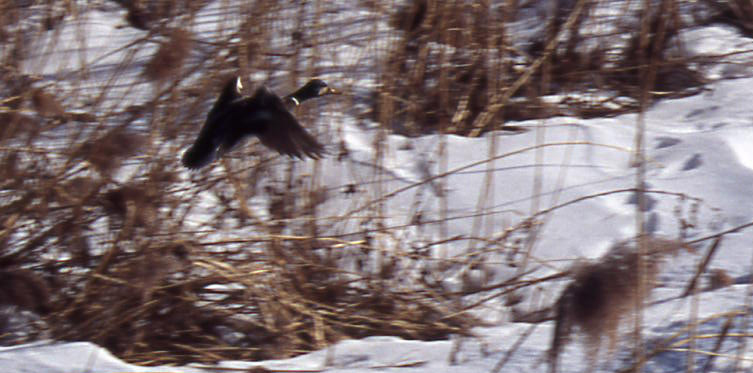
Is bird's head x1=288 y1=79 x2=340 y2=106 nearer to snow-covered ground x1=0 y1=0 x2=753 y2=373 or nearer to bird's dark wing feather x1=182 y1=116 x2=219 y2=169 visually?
bird's dark wing feather x1=182 y1=116 x2=219 y2=169

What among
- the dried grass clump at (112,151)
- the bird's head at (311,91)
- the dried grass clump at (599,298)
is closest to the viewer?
the dried grass clump at (599,298)

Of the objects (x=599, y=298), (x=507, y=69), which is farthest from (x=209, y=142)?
(x=507, y=69)

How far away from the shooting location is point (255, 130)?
1681 mm

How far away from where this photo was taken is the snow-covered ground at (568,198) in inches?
73.2

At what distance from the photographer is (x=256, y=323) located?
6.97 ft

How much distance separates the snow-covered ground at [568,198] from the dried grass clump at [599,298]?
0.47m

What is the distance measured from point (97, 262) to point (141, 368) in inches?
15.4

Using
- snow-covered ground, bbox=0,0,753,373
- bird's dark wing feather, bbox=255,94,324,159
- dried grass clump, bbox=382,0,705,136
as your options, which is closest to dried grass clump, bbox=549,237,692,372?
snow-covered ground, bbox=0,0,753,373

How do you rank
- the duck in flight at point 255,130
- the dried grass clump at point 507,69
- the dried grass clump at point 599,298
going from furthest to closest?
the dried grass clump at point 507,69
the duck in flight at point 255,130
the dried grass clump at point 599,298

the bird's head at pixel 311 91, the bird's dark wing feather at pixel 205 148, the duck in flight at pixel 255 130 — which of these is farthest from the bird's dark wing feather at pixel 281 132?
the bird's head at pixel 311 91

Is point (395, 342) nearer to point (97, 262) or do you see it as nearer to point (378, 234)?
point (378, 234)

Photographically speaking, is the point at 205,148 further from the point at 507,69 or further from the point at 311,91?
the point at 507,69

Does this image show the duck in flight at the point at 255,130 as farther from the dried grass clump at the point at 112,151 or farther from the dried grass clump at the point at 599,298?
the dried grass clump at the point at 599,298

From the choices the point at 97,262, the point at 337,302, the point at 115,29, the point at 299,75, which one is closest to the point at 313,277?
the point at 337,302
